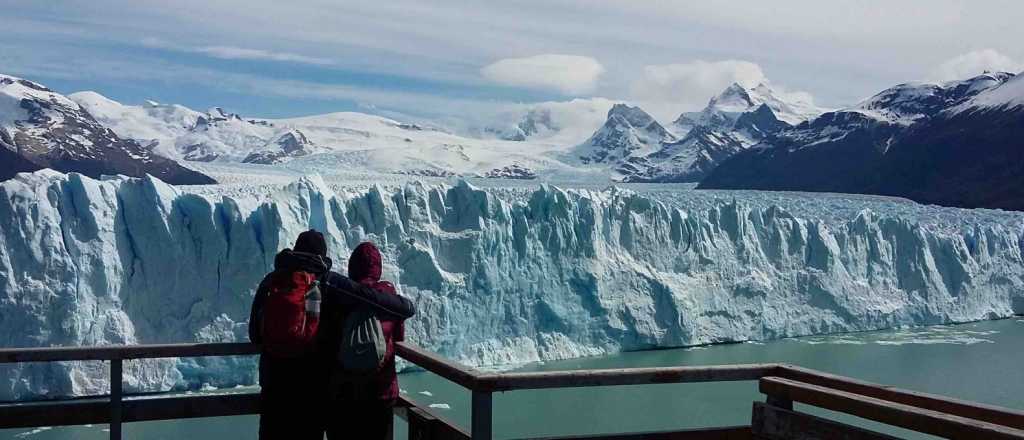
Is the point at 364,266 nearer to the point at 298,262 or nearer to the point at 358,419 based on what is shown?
the point at 298,262

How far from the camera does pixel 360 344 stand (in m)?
2.33

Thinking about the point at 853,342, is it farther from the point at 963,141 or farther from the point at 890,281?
the point at 963,141

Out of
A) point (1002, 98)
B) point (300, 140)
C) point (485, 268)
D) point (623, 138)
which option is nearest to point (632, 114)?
point (623, 138)

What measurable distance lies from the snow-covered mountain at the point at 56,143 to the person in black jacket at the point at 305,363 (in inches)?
1231

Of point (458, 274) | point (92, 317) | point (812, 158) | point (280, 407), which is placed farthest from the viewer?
point (812, 158)

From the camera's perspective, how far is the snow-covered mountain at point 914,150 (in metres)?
39.0

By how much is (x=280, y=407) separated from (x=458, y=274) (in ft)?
32.1

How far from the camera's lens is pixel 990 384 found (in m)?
11.7

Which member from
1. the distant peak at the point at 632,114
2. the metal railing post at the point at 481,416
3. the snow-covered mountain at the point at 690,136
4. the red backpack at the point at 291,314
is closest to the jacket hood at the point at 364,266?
the red backpack at the point at 291,314

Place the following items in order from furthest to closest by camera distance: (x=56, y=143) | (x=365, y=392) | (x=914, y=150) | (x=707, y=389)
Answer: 1. (x=914, y=150)
2. (x=56, y=143)
3. (x=707, y=389)
4. (x=365, y=392)

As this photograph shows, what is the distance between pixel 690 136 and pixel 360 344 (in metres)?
90.8

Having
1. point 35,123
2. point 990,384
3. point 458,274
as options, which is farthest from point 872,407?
point 35,123

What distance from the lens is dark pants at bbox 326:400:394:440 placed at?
2.38 m

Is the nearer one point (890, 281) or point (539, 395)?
point (539, 395)
